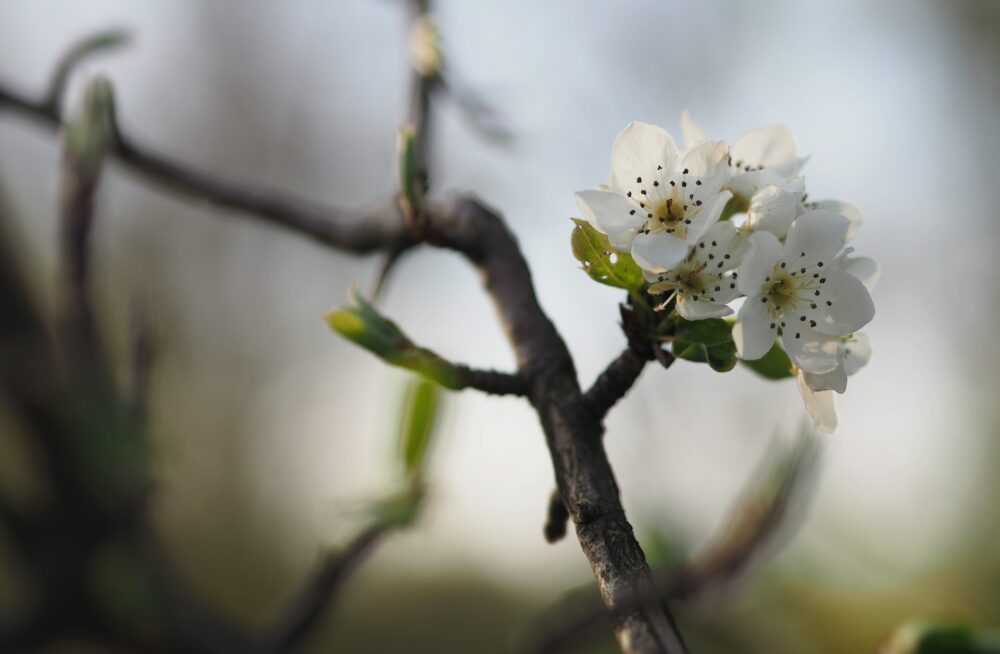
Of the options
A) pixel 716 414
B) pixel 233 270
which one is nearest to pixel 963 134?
pixel 716 414

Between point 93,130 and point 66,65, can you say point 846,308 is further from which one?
point 66,65

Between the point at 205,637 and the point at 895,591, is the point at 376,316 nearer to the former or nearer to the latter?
the point at 205,637

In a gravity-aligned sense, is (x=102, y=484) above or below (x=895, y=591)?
above

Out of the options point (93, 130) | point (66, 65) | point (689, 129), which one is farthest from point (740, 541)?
point (66, 65)

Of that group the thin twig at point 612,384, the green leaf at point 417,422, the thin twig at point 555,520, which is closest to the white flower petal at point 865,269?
the thin twig at point 612,384

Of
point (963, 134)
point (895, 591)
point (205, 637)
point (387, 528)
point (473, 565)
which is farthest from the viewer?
point (473, 565)
